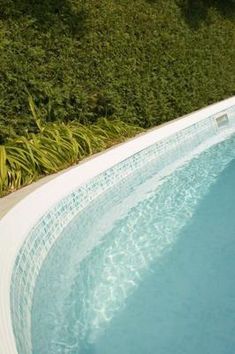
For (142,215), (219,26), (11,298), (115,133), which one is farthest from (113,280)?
(219,26)

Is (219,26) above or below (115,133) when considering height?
above

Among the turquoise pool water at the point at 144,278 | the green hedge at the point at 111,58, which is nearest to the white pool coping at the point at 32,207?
the turquoise pool water at the point at 144,278

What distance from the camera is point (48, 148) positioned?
7758 millimetres

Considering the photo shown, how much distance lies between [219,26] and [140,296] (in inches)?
488

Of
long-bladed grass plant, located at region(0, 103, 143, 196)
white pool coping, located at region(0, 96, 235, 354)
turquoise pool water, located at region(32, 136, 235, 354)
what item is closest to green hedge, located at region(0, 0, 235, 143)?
long-bladed grass plant, located at region(0, 103, 143, 196)

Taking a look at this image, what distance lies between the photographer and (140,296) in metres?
4.52

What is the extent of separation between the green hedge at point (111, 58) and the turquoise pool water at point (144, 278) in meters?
2.27

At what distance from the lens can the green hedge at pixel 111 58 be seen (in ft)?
25.7

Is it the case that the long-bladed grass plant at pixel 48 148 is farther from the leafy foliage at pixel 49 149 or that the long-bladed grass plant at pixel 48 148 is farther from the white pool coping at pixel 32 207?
the white pool coping at pixel 32 207

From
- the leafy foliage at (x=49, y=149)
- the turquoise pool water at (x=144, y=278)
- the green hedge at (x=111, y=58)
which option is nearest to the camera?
the turquoise pool water at (x=144, y=278)

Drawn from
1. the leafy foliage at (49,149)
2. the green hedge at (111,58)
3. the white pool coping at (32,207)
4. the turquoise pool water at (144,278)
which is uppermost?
the green hedge at (111,58)

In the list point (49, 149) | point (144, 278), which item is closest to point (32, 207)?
point (144, 278)

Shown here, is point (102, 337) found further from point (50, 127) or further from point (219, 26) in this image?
point (219, 26)

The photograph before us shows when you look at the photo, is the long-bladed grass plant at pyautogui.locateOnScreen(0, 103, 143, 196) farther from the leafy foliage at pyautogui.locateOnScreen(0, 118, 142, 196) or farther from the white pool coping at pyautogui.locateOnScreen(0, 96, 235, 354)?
the white pool coping at pyautogui.locateOnScreen(0, 96, 235, 354)
